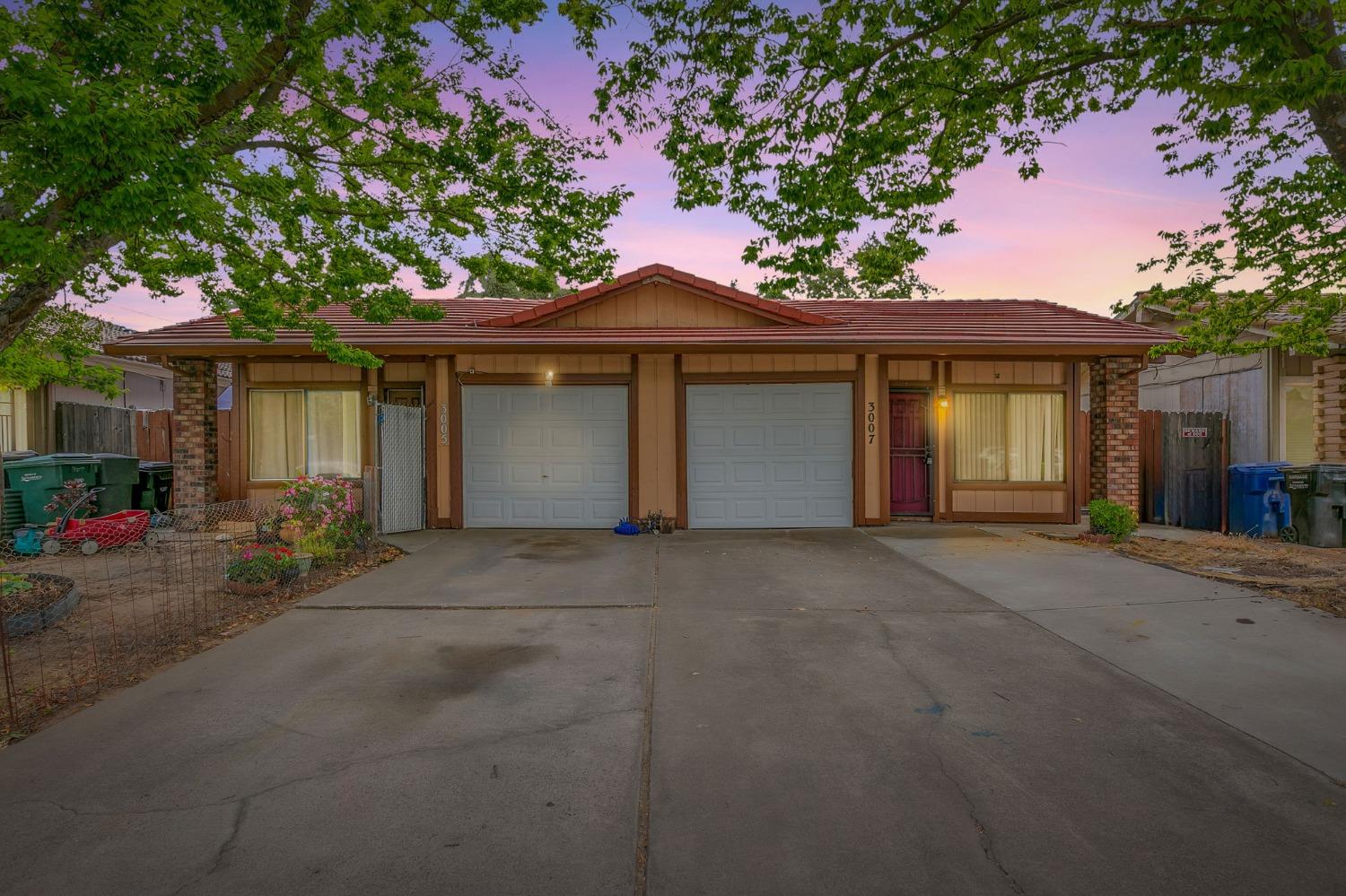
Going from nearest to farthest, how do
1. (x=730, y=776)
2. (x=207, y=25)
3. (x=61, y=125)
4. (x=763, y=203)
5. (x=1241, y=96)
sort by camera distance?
(x=730, y=776) < (x=61, y=125) < (x=1241, y=96) < (x=207, y=25) < (x=763, y=203)

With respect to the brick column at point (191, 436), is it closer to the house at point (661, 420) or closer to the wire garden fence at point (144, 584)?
the house at point (661, 420)

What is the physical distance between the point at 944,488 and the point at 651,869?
31.9 ft

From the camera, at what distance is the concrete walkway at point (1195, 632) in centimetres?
348

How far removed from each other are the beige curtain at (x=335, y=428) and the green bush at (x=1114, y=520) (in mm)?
11419

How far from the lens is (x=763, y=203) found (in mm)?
6508

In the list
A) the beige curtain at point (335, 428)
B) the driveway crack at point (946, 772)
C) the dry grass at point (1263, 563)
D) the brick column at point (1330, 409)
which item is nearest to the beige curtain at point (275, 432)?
the beige curtain at point (335, 428)

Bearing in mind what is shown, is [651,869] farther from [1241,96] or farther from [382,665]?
[1241,96]

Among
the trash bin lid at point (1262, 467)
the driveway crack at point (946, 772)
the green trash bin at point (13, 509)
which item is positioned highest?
the trash bin lid at point (1262, 467)

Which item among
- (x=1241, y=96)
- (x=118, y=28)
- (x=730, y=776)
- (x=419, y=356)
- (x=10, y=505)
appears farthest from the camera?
(x=419, y=356)

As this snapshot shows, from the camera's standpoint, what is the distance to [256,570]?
618cm

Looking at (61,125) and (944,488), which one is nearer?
(61,125)

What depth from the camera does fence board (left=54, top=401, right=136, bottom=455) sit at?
45.3ft

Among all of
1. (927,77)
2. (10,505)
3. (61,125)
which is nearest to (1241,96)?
(927,77)

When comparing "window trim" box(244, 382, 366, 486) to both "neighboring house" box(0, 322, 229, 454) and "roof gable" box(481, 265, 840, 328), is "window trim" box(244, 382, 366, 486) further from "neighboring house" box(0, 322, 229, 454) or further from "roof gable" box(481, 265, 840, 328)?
"neighboring house" box(0, 322, 229, 454)
